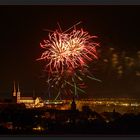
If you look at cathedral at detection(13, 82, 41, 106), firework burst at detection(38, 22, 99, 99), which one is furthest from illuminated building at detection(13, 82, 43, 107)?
firework burst at detection(38, 22, 99, 99)

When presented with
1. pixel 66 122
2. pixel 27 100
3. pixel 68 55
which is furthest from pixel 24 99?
pixel 68 55

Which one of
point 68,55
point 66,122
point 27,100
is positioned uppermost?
point 68,55

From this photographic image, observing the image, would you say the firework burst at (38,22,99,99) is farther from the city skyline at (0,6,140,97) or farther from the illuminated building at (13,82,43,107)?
→ the illuminated building at (13,82,43,107)

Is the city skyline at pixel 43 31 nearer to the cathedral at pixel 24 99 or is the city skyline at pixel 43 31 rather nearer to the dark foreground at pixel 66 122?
the cathedral at pixel 24 99

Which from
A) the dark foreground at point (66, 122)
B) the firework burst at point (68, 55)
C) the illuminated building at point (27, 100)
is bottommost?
the dark foreground at point (66, 122)

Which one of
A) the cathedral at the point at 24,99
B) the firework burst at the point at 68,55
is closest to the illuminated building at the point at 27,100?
the cathedral at the point at 24,99

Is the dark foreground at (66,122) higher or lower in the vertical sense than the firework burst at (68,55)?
lower

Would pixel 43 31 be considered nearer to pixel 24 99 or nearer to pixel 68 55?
pixel 68 55

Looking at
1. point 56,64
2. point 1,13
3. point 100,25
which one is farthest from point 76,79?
point 1,13
